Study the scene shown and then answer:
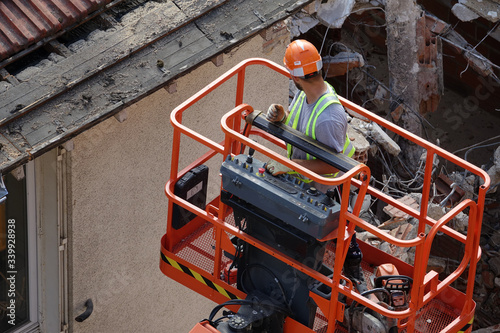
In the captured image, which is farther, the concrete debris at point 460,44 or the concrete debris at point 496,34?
the concrete debris at point 496,34

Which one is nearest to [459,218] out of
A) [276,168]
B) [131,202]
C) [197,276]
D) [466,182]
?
A: [466,182]

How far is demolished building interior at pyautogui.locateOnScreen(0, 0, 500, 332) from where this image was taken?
14.1 meters

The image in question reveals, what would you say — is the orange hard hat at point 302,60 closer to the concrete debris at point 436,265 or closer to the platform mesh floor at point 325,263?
the platform mesh floor at point 325,263

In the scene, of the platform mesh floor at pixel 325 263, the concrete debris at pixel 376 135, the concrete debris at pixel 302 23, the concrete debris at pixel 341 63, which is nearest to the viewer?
the platform mesh floor at pixel 325 263

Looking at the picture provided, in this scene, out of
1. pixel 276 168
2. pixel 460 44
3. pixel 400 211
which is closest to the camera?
pixel 276 168

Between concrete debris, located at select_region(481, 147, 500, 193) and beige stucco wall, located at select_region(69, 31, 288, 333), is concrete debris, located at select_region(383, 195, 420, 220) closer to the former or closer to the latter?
concrete debris, located at select_region(481, 147, 500, 193)

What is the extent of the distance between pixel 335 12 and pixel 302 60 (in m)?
8.56

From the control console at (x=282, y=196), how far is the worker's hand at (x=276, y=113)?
1.22 ft

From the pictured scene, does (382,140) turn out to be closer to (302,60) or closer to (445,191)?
(445,191)

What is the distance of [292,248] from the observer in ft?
22.2

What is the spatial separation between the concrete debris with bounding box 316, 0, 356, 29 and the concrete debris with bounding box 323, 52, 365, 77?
62 centimetres

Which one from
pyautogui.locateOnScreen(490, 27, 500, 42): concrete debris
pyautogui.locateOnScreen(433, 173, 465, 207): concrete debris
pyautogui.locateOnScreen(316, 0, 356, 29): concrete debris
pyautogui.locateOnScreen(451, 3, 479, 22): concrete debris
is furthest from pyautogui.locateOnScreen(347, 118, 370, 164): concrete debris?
pyautogui.locateOnScreen(490, 27, 500, 42): concrete debris

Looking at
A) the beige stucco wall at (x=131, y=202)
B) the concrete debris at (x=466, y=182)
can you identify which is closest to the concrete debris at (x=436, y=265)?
the concrete debris at (x=466, y=182)

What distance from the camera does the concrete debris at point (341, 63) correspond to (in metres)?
15.4
